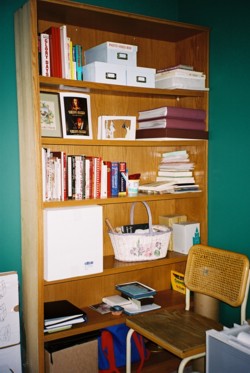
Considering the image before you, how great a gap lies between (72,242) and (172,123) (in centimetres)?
92

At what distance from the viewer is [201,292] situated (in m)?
2.46

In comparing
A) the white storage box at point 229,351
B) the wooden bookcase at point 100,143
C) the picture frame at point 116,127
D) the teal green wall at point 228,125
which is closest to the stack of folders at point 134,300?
the wooden bookcase at point 100,143

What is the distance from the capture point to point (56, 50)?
2.37 m

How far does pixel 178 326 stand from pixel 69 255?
0.67 m

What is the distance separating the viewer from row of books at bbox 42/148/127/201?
239 cm

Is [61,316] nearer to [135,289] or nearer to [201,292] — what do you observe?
[135,289]

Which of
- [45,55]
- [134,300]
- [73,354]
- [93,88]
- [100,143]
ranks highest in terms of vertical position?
[45,55]

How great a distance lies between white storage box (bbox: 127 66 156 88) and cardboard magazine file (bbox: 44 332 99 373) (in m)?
1.46

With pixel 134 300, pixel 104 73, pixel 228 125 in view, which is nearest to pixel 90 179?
pixel 104 73

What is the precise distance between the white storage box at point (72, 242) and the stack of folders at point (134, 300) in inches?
13.6

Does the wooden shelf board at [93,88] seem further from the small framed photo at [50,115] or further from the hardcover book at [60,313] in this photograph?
the hardcover book at [60,313]

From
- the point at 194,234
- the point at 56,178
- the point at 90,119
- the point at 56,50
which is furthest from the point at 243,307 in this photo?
the point at 56,50

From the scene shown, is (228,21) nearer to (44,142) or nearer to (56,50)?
(56,50)

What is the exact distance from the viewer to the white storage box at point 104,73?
2455 millimetres
